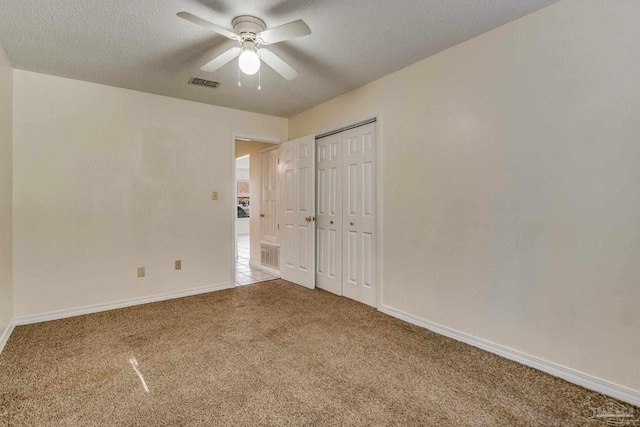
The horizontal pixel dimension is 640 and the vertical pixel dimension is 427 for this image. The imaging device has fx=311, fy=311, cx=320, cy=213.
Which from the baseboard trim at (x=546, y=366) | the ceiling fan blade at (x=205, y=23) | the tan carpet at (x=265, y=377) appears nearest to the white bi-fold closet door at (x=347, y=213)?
the tan carpet at (x=265, y=377)

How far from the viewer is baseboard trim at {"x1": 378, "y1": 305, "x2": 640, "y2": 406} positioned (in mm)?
1771

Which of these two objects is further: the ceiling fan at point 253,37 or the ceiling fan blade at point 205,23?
the ceiling fan at point 253,37

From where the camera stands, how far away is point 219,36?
2.36 m

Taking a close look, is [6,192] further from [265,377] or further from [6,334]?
[265,377]

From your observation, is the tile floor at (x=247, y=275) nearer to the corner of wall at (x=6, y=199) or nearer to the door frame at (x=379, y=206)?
the door frame at (x=379, y=206)

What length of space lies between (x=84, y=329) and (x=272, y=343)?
5.77 ft

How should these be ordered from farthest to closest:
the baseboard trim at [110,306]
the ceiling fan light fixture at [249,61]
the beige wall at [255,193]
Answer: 1. the beige wall at [255,193]
2. the baseboard trim at [110,306]
3. the ceiling fan light fixture at [249,61]

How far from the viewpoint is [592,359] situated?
6.18ft

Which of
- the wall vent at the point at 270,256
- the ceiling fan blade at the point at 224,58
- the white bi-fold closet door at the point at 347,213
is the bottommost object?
the wall vent at the point at 270,256

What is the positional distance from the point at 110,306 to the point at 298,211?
7.82ft

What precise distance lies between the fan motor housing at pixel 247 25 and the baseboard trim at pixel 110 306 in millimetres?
2957

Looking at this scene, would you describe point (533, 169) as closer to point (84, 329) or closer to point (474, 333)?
point (474, 333)

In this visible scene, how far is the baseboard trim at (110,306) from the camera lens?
9.71 ft

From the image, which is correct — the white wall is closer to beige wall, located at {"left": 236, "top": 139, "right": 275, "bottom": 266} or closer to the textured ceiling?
the textured ceiling
